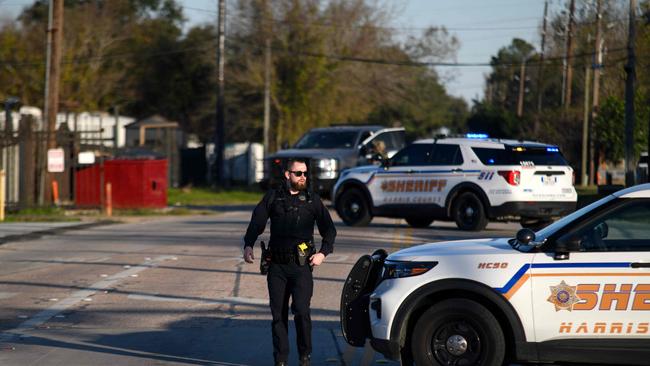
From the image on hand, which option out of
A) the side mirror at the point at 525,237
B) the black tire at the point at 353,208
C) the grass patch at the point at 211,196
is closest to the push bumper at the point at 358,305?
the side mirror at the point at 525,237

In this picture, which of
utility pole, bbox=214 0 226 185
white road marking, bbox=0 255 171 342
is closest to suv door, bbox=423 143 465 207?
white road marking, bbox=0 255 171 342

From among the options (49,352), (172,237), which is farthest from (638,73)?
(49,352)

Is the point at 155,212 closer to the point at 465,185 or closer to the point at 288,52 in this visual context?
the point at 465,185

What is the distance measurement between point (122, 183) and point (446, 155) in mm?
13676

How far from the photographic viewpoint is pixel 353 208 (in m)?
22.0

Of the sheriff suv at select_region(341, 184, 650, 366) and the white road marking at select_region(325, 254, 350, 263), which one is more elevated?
the sheriff suv at select_region(341, 184, 650, 366)

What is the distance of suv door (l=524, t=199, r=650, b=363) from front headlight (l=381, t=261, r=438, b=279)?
80cm

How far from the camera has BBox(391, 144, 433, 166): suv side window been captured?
20.9m

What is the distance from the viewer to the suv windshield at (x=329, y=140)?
2997cm

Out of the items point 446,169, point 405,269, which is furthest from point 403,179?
point 405,269

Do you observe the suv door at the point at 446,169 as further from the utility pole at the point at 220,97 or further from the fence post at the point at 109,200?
the utility pole at the point at 220,97

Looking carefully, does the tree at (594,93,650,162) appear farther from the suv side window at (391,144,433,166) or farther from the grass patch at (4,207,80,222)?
the grass patch at (4,207,80,222)

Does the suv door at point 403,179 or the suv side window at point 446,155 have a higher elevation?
the suv side window at point 446,155

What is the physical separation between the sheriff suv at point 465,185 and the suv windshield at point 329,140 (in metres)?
7.94
